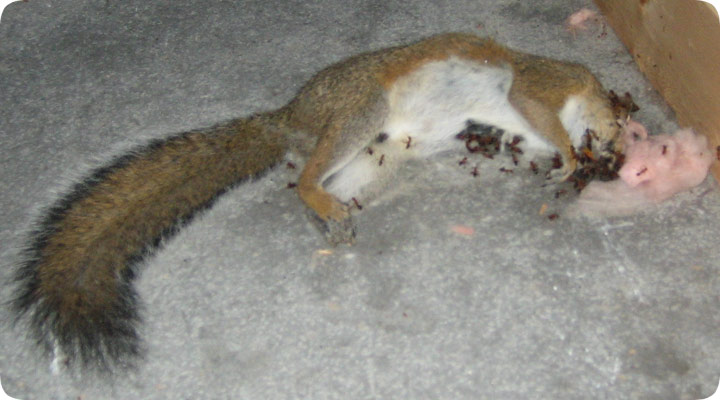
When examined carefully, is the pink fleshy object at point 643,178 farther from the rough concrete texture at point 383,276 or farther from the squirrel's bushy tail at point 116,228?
the squirrel's bushy tail at point 116,228

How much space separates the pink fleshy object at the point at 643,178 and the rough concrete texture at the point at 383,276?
83 mm

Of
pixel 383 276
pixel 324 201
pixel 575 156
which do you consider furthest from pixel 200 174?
pixel 575 156

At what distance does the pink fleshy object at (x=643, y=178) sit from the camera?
3980 mm

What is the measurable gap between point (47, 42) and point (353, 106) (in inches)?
112

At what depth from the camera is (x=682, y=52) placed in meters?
4.30

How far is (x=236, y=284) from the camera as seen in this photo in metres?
3.78

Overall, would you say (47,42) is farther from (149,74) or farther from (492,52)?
(492,52)

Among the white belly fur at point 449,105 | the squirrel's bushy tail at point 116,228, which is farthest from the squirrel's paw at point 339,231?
the white belly fur at point 449,105

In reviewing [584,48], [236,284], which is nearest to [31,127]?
[236,284]

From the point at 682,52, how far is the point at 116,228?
341 centimetres

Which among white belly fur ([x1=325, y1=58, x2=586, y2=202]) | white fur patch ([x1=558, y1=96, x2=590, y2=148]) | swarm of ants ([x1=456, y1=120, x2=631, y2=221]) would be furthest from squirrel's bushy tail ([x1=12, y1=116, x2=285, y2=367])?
white fur patch ([x1=558, y1=96, x2=590, y2=148])

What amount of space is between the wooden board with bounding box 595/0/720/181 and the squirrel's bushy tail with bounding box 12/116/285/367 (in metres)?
2.46

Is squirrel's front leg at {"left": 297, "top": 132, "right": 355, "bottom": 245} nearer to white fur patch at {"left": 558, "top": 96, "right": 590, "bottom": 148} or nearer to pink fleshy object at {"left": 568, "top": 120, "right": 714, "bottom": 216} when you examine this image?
pink fleshy object at {"left": 568, "top": 120, "right": 714, "bottom": 216}

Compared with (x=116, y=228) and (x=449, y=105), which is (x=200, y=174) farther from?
(x=449, y=105)
